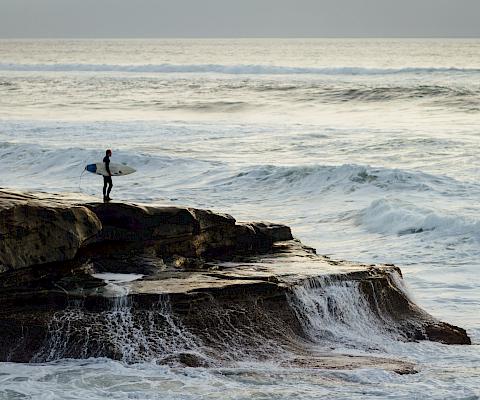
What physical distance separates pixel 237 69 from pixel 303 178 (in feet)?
206

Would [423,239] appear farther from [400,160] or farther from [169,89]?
[169,89]

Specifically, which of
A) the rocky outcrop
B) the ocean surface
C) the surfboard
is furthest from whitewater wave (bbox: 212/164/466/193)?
the rocky outcrop

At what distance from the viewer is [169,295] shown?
10734mm

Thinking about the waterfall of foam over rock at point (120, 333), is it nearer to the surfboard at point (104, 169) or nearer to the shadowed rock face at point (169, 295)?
the shadowed rock face at point (169, 295)

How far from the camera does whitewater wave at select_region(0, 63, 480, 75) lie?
73938 millimetres

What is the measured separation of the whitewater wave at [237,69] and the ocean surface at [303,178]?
915cm

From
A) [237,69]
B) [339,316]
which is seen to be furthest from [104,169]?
[237,69]

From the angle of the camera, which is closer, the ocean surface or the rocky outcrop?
the ocean surface

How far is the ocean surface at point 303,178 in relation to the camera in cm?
974

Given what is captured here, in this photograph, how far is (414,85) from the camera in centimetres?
5856

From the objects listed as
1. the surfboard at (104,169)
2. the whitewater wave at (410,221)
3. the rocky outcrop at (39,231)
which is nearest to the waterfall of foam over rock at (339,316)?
the rocky outcrop at (39,231)

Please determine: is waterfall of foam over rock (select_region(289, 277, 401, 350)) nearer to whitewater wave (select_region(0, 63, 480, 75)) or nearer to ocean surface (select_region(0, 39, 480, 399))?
ocean surface (select_region(0, 39, 480, 399))

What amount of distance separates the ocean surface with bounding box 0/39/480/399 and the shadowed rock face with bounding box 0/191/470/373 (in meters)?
0.26

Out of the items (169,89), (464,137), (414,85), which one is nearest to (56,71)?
(169,89)
